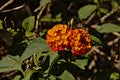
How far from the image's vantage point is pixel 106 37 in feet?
10.3

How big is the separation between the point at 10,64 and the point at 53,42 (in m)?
0.32

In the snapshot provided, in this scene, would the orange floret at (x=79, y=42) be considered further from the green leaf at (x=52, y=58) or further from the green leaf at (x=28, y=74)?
the green leaf at (x=28, y=74)

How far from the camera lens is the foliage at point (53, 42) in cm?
195

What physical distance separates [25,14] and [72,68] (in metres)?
0.84

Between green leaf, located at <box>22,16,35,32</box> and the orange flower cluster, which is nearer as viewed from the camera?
the orange flower cluster

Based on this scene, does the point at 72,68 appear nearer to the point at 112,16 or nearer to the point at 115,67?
the point at 115,67

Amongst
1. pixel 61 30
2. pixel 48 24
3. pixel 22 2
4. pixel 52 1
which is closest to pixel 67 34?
pixel 61 30

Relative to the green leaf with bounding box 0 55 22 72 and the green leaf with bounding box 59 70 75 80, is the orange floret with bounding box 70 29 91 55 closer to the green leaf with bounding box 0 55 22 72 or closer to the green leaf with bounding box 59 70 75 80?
the green leaf with bounding box 59 70 75 80

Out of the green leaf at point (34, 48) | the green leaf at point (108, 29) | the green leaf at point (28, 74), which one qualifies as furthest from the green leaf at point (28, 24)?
the green leaf at point (108, 29)

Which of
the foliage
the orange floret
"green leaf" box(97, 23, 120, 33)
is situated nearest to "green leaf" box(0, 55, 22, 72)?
the foliage

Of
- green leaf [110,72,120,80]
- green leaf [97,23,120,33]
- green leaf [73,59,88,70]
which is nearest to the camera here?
green leaf [73,59,88,70]

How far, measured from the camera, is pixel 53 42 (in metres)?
1.92

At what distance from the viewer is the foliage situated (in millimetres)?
1949

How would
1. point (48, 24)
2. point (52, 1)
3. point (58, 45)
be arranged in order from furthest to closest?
point (52, 1) < point (48, 24) < point (58, 45)
